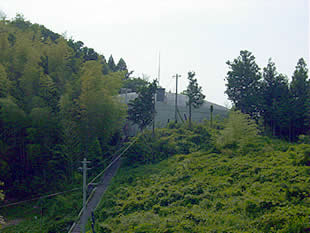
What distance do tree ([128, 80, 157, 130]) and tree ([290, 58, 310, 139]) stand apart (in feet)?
40.5

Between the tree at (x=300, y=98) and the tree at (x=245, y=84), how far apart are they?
297 cm

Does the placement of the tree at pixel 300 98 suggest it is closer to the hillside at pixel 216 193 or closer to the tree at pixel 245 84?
the tree at pixel 245 84

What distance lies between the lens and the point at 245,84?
28359 mm

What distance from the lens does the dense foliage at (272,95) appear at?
26.4 m

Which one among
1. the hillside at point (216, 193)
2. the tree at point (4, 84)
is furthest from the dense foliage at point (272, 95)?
the tree at point (4, 84)

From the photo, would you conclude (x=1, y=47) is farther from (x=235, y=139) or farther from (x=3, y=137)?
(x=235, y=139)

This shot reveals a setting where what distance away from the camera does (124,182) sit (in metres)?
17.5

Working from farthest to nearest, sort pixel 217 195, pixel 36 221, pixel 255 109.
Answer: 1. pixel 255 109
2. pixel 36 221
3. pixel 217 195

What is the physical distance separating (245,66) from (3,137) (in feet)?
67.9

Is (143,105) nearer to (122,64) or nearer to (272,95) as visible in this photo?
Result: (272,95)

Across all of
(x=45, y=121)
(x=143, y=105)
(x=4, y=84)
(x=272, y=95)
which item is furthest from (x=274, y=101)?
(x=4, y=84)

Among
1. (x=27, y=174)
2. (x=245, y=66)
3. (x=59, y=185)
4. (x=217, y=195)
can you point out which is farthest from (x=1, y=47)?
(x=245, y=66)

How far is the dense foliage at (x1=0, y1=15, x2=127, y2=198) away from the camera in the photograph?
17000mm

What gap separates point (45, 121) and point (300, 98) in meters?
20.7
